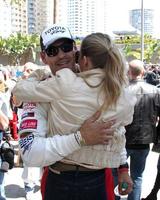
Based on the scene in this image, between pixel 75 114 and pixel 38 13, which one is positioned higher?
pixel 38 13

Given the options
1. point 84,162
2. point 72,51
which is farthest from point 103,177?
point 72,51

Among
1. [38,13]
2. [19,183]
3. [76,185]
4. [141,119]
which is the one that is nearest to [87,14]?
[38,13]

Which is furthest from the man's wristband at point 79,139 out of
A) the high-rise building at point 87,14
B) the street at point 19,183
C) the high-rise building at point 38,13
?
the high-rise building at point 38,13

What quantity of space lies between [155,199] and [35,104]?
3535mm

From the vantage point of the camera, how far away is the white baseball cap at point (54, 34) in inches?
89.6

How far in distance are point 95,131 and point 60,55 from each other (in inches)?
17.2

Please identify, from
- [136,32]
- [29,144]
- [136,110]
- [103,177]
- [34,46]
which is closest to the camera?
[29,144]

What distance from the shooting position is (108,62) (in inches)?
85.0

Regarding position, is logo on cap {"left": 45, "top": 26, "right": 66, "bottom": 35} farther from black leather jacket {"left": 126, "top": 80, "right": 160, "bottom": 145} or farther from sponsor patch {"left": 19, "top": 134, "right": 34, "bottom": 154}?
black leather jacket {"left": 126, "top": 80, "right": 160, "bottom": 145}

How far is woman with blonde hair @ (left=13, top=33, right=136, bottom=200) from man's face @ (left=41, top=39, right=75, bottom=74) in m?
0.09

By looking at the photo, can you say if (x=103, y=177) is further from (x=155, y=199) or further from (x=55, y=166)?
(x=155, y=199)

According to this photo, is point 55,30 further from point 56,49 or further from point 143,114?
point 143,114

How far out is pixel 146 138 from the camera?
4.77m

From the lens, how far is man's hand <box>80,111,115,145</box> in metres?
2.12
